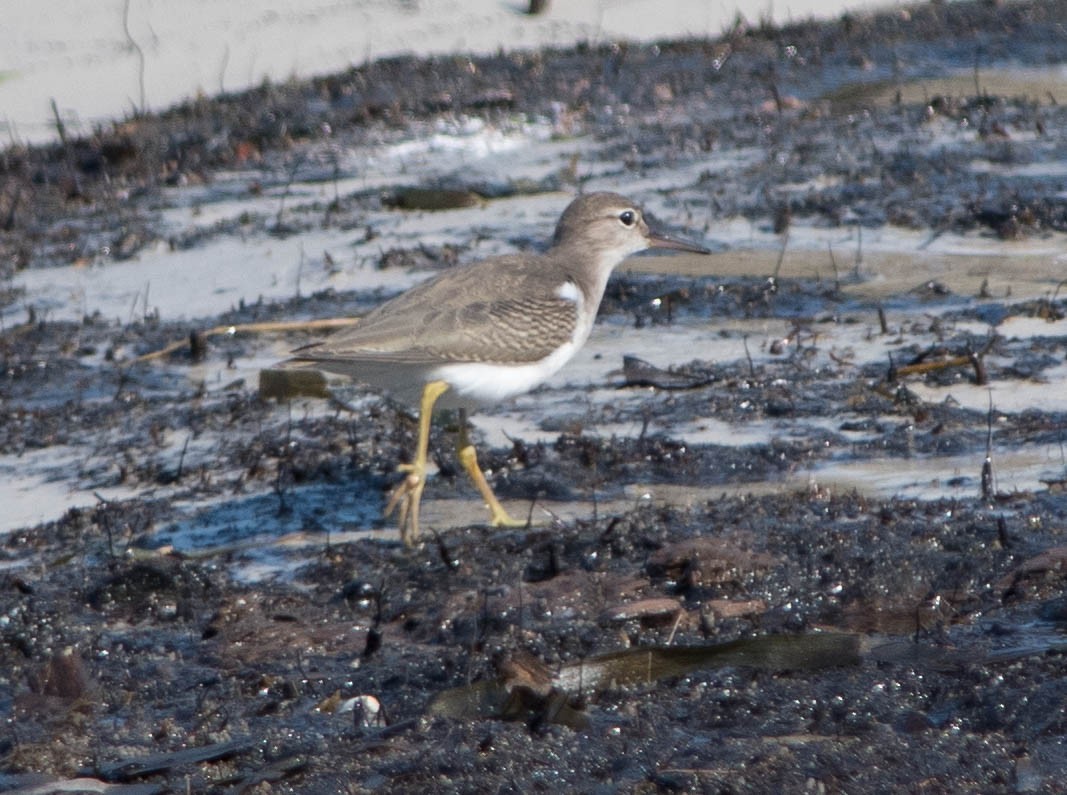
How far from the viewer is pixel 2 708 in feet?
13.1

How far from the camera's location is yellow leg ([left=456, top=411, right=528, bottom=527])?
5.20 m

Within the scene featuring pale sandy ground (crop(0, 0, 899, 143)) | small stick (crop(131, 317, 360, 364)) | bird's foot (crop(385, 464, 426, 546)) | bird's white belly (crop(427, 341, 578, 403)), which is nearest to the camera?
bird's foot (crop(385, 464, 426, 546))

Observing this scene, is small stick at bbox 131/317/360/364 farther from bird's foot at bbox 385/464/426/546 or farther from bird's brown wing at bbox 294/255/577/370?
bird's foot at bbox 385/464/426/546

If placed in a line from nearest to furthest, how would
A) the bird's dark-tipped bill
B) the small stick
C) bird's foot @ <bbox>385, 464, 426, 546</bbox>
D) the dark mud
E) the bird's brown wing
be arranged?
the dark mud
bird's foot @ <bbox>385, 464, 426, 546</bbox>
the bird's brown wing
the bird's dark-tipped bill
the small stick

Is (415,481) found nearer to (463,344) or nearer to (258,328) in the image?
(463,344)

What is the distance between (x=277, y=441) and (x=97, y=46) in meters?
9.51

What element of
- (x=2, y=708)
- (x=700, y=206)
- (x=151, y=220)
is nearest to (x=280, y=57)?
(x=151, y=220)

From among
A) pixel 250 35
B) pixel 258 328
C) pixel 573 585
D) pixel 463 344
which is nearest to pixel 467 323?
pixel 463 344

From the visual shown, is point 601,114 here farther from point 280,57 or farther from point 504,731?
point 504,731

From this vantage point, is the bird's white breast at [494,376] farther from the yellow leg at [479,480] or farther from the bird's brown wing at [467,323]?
the yellow leg at [479,480]

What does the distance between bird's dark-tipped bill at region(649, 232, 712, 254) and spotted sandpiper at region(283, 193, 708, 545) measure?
731 mm

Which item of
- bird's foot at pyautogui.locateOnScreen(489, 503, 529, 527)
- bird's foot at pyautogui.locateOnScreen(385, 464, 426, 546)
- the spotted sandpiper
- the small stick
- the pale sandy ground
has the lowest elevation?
bird's foot at pyautogui.locateOnScreen(489, 503, 529, 527)

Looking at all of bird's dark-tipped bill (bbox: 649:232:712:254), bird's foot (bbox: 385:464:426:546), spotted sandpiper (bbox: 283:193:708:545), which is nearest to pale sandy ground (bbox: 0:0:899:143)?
bird's dark-tipped bill (bbox: 649:232:712:254)

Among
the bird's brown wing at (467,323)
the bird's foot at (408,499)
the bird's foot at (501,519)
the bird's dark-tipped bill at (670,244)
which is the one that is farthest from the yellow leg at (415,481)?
the bird's dark-tipped bill at (670,244)
